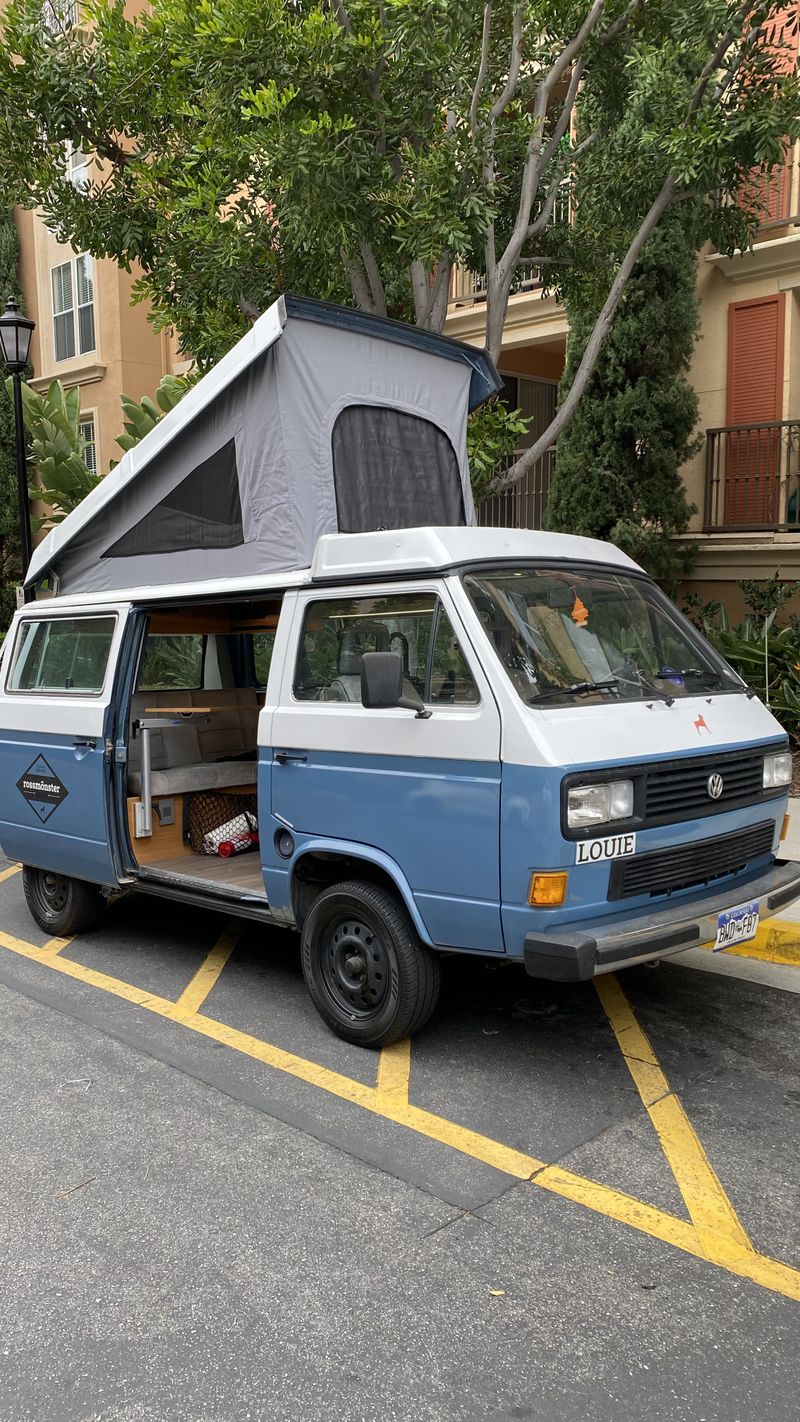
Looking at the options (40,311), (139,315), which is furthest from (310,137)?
(40,311)

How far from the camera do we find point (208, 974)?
5969mm

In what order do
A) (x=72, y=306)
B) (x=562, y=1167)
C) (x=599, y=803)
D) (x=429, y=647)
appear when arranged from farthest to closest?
(x=72, y=306) → (x=429, y=647) → (x=599, y=803) → (x=562, y=1167)

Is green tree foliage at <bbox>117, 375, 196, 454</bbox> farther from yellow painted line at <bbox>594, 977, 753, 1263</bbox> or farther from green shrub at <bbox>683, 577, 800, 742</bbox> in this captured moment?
yellow painted line at <bbox>594, 977, 753, 1263</bbox>

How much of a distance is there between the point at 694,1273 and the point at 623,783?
1673mm

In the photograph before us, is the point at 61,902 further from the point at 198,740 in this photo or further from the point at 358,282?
the point at 358,282

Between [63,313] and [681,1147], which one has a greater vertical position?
[63,313]

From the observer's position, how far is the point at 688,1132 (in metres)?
3.97

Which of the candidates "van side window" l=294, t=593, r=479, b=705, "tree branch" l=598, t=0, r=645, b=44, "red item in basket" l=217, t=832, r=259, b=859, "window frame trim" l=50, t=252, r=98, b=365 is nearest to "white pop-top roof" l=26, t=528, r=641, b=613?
"van side window" l=294, t=593, r=479, b=705

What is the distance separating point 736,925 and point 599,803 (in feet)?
2.79

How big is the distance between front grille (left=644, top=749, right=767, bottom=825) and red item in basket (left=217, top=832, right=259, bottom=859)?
306 cm

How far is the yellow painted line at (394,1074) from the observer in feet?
14.0

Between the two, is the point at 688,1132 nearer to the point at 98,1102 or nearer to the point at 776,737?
the point at 776,737

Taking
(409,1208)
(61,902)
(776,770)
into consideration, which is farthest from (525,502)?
(409,1208)

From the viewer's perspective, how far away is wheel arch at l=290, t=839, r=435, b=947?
440 centimetres
